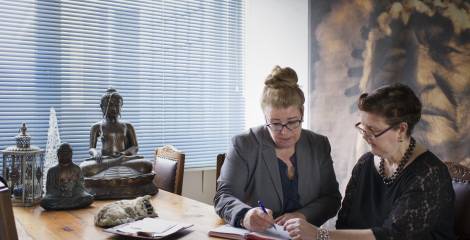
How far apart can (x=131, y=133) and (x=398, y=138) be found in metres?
1.44

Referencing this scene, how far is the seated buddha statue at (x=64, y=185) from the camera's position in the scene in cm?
192

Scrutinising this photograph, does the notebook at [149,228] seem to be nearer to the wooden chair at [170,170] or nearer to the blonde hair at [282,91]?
the blonde hair at [282,91]

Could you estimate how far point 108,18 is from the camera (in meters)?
3.08

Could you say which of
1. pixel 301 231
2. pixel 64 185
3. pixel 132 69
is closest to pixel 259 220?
pixel 301 231

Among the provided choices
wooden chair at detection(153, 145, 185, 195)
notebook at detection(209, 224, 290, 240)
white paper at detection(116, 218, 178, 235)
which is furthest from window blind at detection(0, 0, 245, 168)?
notebook at detection(209, 224, 290, 240)

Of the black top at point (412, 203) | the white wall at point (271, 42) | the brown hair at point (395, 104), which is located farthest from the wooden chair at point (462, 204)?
the white wall at point (271, 42)

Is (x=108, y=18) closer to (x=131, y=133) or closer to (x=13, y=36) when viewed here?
(x=13, y=36)

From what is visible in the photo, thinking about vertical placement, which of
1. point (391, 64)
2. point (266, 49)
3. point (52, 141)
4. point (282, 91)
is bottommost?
point (52, 141)

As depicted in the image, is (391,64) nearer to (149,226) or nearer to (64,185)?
(149,226)

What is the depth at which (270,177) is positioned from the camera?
180 cm

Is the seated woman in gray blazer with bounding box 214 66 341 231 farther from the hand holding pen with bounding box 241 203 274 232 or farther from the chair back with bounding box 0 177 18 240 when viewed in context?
the chair back with bounding box 0 177 18 240

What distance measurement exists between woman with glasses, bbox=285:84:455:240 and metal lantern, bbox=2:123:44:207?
1213 millimetres

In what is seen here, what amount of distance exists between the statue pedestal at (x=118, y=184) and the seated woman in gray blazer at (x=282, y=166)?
58 cm

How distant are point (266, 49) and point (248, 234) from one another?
7.21ft
